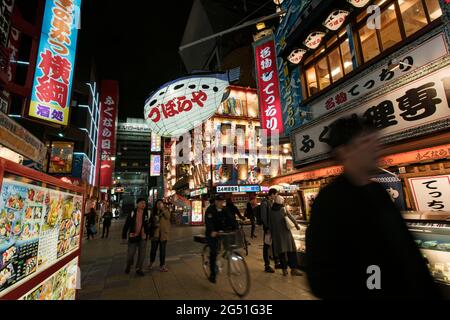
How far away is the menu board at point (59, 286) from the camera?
260 centimetres

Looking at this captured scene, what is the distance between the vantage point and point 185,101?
641 centimetres

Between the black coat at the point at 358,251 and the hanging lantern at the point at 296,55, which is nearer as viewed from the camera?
the black coat at the point at 358,251

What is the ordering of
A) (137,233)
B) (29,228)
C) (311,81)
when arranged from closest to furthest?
1. (29,228)
2. (137,233)
3. (311,81)

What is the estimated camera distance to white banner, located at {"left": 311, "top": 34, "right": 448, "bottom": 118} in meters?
5.36

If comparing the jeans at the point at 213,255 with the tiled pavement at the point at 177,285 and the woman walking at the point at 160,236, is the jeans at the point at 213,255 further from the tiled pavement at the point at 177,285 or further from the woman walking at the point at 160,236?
the woman walking at the point at 160,236

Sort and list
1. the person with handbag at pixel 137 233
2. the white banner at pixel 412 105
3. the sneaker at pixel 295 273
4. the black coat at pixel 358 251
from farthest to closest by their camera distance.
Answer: the person with handbag at pixel 137 233, the sneaker at pixel 295 273, the white banner at pixel 412 105, the black coat at pixel 358 251

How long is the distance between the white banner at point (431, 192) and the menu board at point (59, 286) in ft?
24.6

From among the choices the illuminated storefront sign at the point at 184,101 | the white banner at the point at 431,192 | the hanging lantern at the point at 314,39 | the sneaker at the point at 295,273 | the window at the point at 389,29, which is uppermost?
the hanging lantern at the point at 314,39

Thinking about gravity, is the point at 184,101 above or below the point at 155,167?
Answer: below

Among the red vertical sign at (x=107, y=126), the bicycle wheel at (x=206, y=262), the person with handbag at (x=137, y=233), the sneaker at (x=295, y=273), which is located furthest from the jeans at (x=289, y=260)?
the red vertical sign at (x=107, y=126)

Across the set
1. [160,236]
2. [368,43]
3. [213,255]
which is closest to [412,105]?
[368,43]

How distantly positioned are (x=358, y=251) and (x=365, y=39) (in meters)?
8.74

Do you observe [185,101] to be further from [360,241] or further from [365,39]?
[365,39]

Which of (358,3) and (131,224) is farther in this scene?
(131,224)
